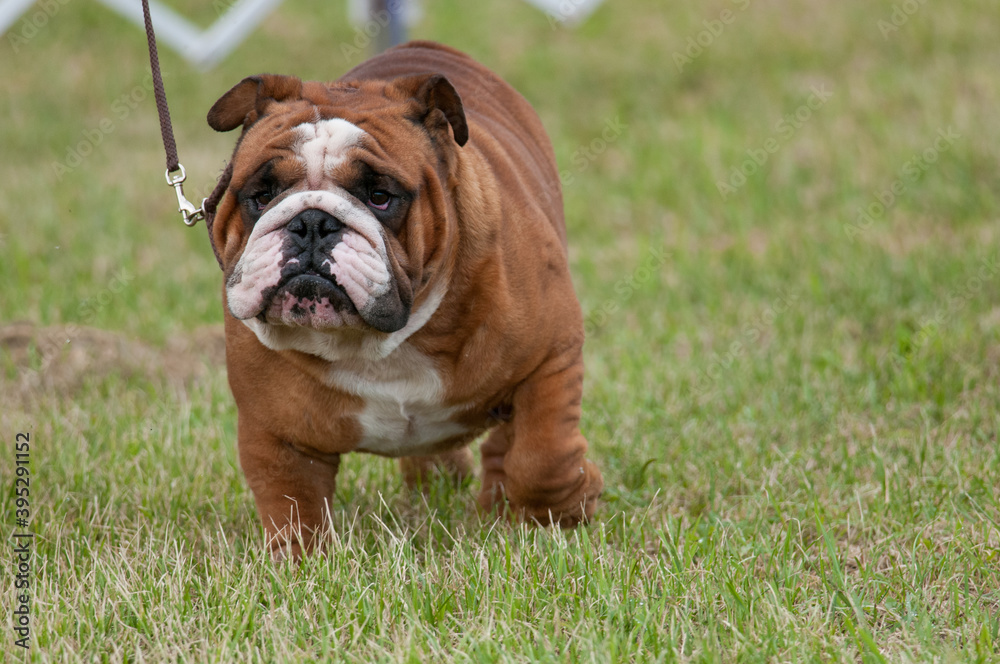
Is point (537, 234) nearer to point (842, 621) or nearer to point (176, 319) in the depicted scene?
point (842, 621)

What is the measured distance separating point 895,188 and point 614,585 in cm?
504

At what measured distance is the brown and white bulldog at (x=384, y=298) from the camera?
2689 mm

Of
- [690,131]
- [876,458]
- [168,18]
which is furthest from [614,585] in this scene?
[168,18]

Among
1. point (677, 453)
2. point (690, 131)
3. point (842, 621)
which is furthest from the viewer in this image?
point (690, 131)

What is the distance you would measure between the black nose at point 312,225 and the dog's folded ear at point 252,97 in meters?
0.47

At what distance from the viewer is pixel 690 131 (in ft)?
27.6
